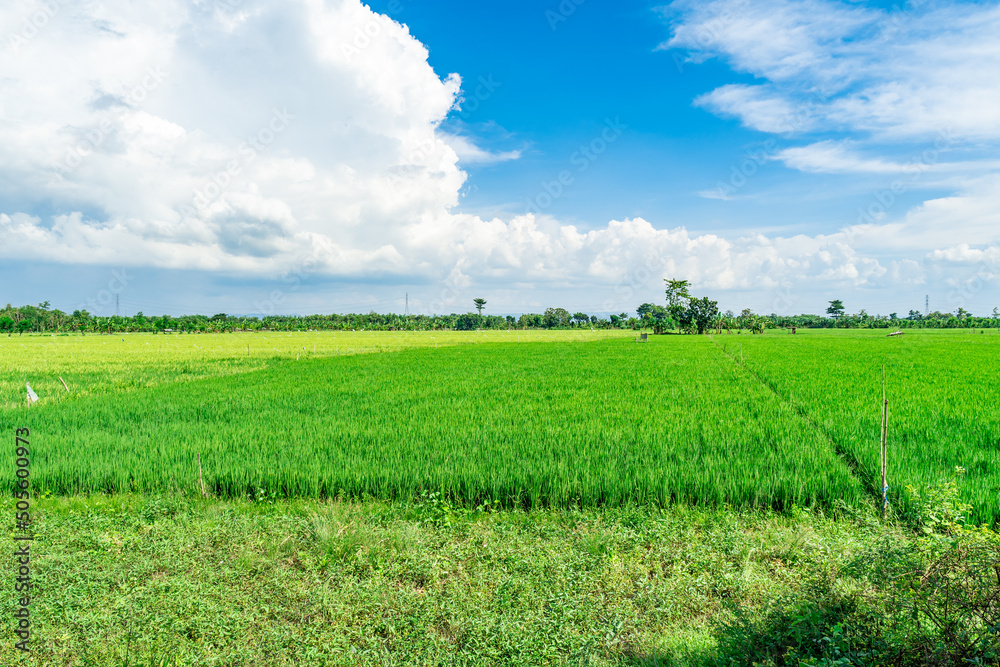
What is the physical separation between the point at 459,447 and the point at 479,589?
146 inches

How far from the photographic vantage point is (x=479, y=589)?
4.02 metres

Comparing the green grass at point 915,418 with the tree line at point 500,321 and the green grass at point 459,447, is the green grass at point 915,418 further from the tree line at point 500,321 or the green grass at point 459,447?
the tree line at point 500,321

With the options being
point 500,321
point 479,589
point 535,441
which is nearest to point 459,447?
point 535,441

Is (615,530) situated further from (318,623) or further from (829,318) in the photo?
(829,318)

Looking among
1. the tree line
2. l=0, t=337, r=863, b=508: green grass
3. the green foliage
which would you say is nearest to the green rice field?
l=0, t=337, r=863, b=508: green grass

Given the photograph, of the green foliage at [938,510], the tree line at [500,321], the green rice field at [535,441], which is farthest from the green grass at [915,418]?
the tree line at [500,321]

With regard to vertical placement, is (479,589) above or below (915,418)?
below

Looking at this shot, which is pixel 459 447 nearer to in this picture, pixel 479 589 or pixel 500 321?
pixel 479 589

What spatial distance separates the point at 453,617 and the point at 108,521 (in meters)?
4.46

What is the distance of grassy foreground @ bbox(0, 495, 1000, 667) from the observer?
10.3 feet

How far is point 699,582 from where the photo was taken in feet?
13.1

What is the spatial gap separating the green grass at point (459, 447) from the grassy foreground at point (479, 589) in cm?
58

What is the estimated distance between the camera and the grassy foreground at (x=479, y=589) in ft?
10.3

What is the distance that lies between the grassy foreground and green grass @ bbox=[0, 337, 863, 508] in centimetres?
58
